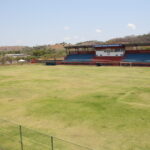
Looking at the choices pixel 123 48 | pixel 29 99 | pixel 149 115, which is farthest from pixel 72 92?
pixel 123 48

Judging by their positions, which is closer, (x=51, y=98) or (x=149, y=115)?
(x=149, y=115)

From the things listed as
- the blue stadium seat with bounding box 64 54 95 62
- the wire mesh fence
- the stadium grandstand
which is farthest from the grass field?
the blue stadium seat with bounding box 64 54 95 62

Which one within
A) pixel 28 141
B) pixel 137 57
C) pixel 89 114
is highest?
pixel 137 57

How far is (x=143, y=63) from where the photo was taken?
5403 centimetres

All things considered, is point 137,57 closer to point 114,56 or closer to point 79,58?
point 114,56

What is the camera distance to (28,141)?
12523mm

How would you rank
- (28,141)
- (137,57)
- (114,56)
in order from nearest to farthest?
(28,141)
(137,57)
(114,56)

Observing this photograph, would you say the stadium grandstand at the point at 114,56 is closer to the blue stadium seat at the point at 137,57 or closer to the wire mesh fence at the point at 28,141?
the blue stadium seat at the point at 137,57

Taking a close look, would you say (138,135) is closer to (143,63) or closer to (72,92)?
(72,92)

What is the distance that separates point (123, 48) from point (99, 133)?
54008 mm

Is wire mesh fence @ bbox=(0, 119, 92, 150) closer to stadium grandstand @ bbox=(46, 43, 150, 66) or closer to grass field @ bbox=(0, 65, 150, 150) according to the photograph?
grass field @ bbox=(0, 65, 150, 150)

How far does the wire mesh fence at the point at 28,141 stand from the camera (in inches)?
459

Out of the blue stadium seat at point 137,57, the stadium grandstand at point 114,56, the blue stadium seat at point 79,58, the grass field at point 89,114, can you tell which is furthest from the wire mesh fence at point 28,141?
the blue stadium seat at point 79,58

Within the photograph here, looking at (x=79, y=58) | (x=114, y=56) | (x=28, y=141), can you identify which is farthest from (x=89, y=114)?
(x=79, y=58)
